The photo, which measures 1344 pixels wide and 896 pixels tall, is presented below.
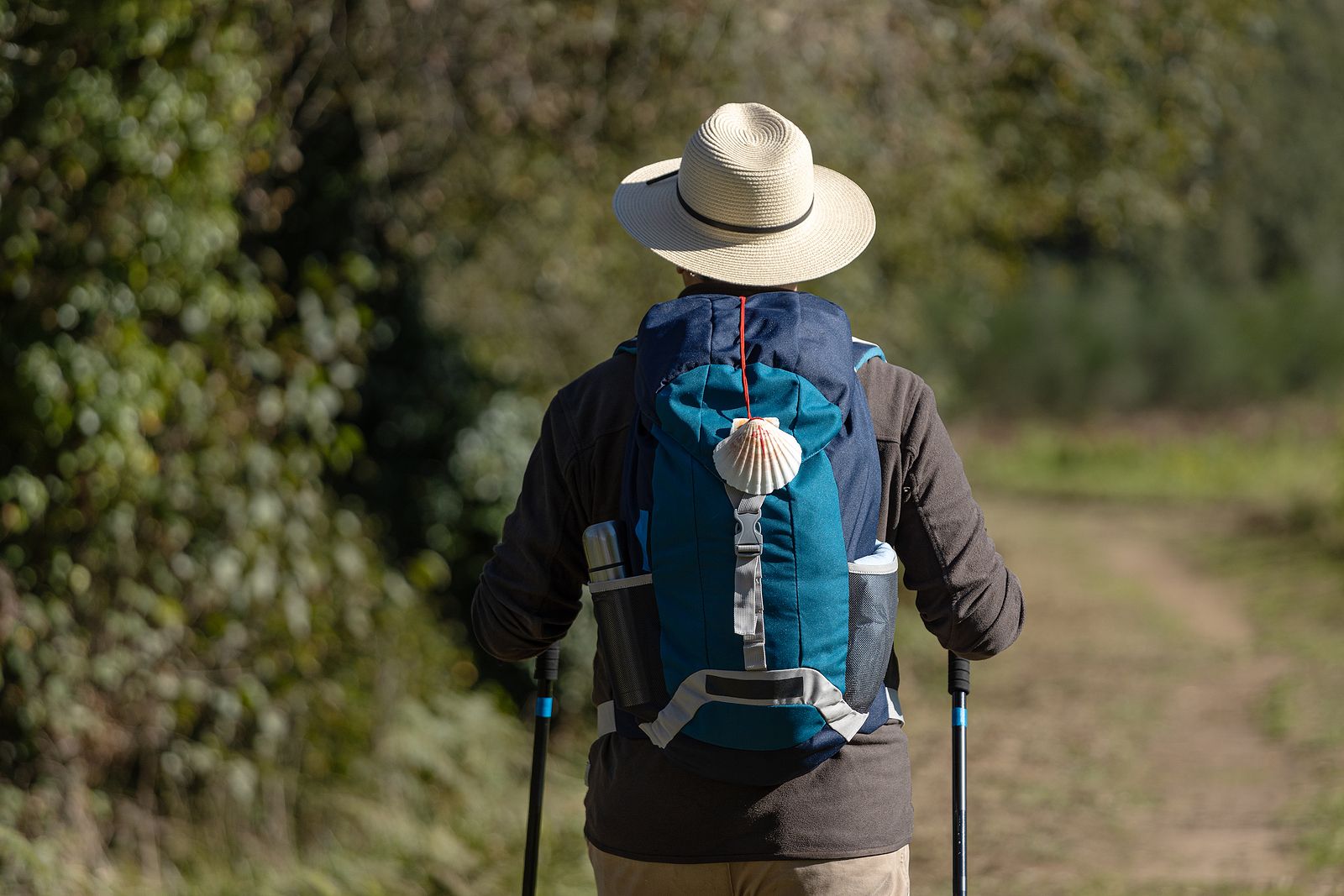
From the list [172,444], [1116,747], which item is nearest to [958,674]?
[172,444]

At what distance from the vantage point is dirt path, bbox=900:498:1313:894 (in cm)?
554

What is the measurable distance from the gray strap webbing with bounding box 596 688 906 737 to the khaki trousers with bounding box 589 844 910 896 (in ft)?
0.61

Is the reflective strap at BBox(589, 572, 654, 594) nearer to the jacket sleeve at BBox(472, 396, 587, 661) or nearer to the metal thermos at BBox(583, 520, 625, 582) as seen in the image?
the metal thermos at BBox(583, 520, 625, 582)

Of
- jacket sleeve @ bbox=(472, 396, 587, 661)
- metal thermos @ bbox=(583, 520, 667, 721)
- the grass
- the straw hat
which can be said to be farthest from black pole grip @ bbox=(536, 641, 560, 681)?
the grass

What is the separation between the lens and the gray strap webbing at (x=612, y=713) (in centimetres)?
215

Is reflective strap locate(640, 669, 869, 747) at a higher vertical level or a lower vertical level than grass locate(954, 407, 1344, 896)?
lower

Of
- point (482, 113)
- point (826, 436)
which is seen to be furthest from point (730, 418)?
point (482, 113)

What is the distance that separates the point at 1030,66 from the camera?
706 cm

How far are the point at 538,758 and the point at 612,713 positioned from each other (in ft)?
1.72

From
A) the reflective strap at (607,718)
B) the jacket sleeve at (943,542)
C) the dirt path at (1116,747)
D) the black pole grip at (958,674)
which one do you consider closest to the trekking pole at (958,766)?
the black pole grip at (958,674)

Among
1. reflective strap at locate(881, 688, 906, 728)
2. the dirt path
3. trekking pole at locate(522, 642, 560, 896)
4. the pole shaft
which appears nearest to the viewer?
reflective strap at locate(881, 688, 906, 728)

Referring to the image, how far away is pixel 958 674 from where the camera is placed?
8.73ft

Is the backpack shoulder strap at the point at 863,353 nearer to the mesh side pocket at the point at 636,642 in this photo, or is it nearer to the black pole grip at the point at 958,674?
the mesh side pocket at the point at 636,642

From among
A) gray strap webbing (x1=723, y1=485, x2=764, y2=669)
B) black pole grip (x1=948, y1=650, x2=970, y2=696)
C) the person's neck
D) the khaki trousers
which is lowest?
the khaki trousers
